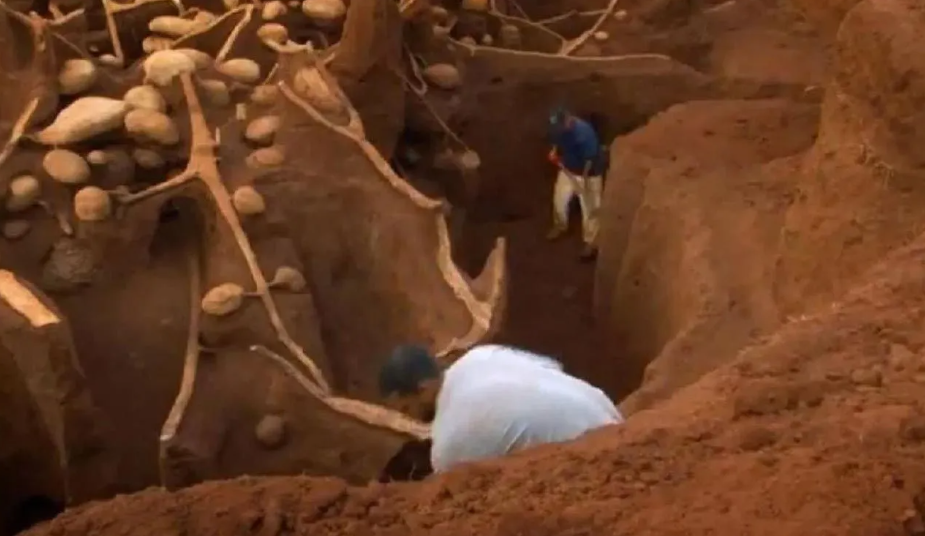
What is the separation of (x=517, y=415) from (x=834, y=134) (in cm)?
134

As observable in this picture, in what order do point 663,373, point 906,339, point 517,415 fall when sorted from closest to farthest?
point 906,339 < point 517,415 < point 663,373

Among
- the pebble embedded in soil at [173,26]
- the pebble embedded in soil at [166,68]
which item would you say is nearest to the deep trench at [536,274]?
the pebble embedded in soil at [166,68]

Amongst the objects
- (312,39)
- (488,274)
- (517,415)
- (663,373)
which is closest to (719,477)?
(517,415)

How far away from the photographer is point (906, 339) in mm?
1938

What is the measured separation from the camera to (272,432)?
10.7ft

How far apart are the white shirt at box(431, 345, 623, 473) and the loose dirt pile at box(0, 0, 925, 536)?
13.2 inches

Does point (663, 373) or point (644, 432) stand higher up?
point (644, 432)

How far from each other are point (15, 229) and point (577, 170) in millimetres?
2191

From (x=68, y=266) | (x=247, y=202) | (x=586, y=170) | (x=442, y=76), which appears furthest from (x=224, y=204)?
(x=586, y=170)

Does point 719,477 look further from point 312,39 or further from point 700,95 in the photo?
point 700,95

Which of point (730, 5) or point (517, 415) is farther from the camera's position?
point (730, 5)

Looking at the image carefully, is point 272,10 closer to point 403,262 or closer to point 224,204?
point 224,204

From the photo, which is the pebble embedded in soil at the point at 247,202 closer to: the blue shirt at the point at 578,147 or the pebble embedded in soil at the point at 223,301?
the pebble embedded in soil at the point at 223,301

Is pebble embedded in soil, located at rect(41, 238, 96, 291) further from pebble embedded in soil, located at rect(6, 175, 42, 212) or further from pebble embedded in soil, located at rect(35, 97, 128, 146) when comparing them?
pebble embedded in soil, located at rect(35, 97, 128, 146)
